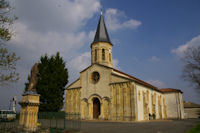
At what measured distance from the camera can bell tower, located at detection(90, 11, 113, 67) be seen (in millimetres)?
32031

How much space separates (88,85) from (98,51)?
7.09 meters

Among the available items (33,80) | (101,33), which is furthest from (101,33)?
(33,80)

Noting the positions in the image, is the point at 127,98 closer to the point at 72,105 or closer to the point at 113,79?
the point at 113,79

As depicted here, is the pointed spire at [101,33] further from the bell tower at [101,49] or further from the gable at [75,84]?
the gable at [75,84]

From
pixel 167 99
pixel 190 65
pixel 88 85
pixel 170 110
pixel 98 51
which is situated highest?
pixel 98 51

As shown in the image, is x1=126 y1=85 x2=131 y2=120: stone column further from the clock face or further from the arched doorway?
the clock face

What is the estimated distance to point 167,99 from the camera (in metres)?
41.3

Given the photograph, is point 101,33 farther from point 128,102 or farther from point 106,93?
point 128,102

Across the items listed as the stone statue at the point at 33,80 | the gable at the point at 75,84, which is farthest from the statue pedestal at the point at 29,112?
the gable at the point at 75,84

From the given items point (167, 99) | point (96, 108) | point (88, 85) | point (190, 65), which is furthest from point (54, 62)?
point (167, 99)

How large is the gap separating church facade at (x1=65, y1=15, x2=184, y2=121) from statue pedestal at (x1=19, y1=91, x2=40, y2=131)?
14.1 meters

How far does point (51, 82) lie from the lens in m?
28.6

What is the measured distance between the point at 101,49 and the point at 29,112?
22.5 metres

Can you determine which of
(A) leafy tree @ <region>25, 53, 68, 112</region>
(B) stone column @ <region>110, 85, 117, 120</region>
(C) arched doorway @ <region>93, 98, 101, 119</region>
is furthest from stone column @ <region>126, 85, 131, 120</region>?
(A) leafy tree @ <region>25, 53, 68, 112</region>
